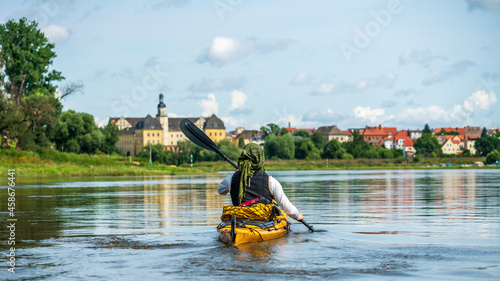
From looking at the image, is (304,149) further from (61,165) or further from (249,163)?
(249,163)

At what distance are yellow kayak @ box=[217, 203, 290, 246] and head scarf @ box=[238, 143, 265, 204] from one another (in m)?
0.56

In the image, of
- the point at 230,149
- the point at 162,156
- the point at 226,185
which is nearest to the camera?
the point at 226,185

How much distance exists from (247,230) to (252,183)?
989mm

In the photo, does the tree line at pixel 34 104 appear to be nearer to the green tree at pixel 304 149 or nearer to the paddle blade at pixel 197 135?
the paddle blade at pixel 197 135

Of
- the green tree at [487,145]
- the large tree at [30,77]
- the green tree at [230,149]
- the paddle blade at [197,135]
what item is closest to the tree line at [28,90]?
the large tree at [30,77]

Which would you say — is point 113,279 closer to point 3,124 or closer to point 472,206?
point 472,206

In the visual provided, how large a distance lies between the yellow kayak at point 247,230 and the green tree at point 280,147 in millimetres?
131012

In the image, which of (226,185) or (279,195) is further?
(226,185)

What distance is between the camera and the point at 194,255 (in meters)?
9.59

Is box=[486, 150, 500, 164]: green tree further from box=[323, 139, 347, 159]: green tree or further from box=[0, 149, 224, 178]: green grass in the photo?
box=[0, 149, 224, 178]: green grass

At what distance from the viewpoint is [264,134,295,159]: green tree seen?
142 m

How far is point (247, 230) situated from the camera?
10297 mm

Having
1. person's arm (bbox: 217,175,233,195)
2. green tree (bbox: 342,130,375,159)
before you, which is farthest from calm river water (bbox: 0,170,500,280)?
Answer: green tree (bbox: 342,130,375,159)

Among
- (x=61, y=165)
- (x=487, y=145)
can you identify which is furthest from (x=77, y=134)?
(x=487, y=145)
